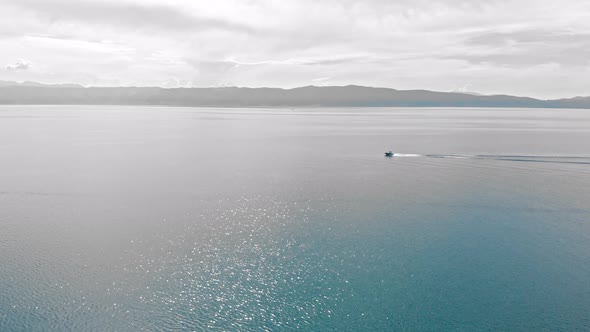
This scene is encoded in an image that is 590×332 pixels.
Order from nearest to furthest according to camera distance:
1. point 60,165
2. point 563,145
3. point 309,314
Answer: point 309,314 < point 60,165 < point 563,145

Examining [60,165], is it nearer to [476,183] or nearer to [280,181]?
[280,181]

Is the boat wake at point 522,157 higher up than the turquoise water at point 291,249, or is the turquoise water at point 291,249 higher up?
the boat wake at point 522,157

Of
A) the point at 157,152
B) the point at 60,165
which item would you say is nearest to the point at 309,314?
the point at 60,165

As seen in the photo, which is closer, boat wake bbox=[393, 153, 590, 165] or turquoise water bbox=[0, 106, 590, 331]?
turquoise water bbox=[0, 106, 590, 331]

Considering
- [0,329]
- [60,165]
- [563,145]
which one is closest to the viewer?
[0,329]

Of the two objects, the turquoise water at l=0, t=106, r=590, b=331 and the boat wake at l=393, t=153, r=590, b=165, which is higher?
the boat wake at l=393, t=153, r=590, b=165

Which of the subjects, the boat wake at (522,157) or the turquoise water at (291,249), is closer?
the turquoise water at (291,249)

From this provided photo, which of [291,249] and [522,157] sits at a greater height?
[522,157]

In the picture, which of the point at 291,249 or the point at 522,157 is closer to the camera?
the point at 291,249
